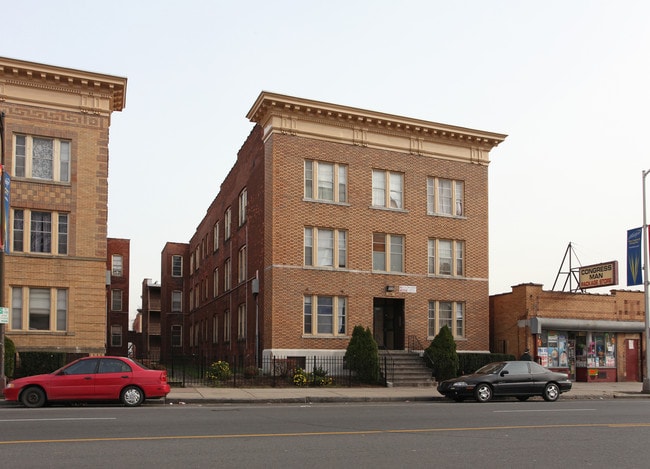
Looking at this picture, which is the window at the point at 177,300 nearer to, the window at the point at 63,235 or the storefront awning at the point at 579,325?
the window at the point at 63,235

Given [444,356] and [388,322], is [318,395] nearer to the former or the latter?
[444,356]

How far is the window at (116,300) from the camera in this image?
213 feet

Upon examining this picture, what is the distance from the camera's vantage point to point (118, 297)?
65.1 metres

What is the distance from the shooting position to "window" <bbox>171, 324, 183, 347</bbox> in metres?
63.2

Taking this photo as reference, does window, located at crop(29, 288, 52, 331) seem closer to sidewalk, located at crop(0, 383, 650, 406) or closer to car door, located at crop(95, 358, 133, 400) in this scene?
sidewalk, located at crop(0, 383, 650, 406)

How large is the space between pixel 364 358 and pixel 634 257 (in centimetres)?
1186

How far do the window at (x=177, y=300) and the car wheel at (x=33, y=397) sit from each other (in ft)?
146

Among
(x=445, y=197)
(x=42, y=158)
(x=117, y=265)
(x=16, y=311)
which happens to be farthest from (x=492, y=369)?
(x=117, y=265)

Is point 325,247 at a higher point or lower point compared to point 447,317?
higher

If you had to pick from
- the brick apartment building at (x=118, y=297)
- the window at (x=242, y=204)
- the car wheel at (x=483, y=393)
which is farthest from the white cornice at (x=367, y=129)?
the brick apartment building at (x=118, y=297)

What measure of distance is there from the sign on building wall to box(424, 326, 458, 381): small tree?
8805 millimetres

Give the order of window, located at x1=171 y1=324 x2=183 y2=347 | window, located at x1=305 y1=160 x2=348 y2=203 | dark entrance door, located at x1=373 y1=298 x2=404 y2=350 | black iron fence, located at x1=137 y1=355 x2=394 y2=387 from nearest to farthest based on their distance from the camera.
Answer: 1. black iron fence, located at x1=137 y1=355 x2=394 y2=387
2. window, located at x1=305 y1=160 x2=348 y2=203
3. dark entrance door, located at x1=373 y1=298 x2=404 y2=350
4. window, located at x1=171 y1=324 x2=183 y2=347

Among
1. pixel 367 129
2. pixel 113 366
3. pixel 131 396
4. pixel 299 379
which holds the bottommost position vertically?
pixel 299 379

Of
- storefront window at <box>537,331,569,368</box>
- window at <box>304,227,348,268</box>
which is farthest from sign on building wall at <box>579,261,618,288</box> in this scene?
window at <box>304,227,348,268</box>
